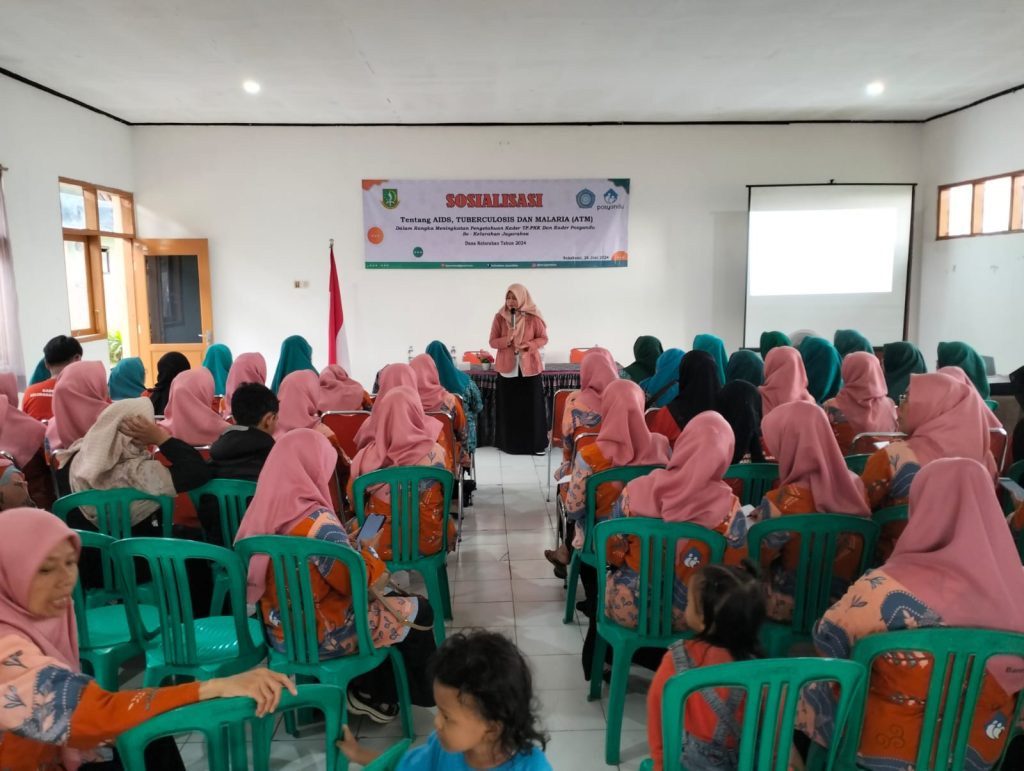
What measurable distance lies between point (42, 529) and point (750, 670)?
55.6 inches

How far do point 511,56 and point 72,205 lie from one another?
4275 mm

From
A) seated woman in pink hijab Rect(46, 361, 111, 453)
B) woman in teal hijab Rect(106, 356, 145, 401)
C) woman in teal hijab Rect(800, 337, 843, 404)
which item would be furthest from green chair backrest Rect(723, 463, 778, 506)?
woman in teal hijab Rect(106, 356, 145, 401)

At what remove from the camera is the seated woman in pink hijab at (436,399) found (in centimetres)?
441

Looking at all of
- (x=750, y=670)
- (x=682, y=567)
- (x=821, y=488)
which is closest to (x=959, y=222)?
(x=821, y=488)

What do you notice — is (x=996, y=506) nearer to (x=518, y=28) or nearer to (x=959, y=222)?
(x=518, y=28)

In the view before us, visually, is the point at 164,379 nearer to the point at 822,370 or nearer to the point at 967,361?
the point at 822,370

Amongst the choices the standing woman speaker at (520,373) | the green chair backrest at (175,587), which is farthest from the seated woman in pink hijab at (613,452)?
the standing woman speaker at (520,373)

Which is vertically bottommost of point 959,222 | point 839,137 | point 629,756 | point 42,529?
point 629,756

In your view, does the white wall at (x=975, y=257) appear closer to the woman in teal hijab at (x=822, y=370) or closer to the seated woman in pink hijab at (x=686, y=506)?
the woman in teal hijab at (x=822, y=370)

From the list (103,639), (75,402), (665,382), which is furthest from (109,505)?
(665,382)

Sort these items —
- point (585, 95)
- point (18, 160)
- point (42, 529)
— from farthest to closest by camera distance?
1. point (585, 95)
2. point (18, 160)
3. point (42, 529)

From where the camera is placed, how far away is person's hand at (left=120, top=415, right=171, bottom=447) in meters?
2.66

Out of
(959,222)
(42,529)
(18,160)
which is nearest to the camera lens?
(42,529)

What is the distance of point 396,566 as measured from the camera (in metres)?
2.90
